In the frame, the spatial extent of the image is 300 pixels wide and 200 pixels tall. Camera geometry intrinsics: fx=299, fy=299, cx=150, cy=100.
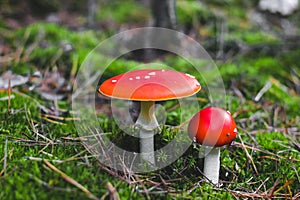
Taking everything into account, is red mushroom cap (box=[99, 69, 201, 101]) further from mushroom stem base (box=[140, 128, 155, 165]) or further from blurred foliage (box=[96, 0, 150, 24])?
blurred foliage (box=[96, 0, 150, 24])

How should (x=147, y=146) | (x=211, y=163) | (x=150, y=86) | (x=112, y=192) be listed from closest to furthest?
(x=112, y=192)
(x=150, y=86)
(x=211, y=163)
(x=147, y=146)

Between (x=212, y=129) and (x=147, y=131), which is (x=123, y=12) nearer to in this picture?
(x=147, y=131)

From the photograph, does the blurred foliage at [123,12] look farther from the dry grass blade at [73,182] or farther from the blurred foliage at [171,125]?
the dry grass blade at [73,182]

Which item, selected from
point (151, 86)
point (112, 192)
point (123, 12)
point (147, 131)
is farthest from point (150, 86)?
point (123, 12)

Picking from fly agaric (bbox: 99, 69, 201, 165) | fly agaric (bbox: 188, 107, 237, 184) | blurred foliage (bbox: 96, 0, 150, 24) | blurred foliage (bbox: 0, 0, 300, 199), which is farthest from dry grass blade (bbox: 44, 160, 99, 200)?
blurred foliage (bbox: 96, 0, 150, 24)

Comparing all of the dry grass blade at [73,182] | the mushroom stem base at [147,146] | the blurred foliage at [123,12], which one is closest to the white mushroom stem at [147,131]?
the mushroom stem base at [147,146]

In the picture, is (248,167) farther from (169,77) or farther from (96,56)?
(96,56)

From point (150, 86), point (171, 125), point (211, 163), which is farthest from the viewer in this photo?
point (171, 125)
